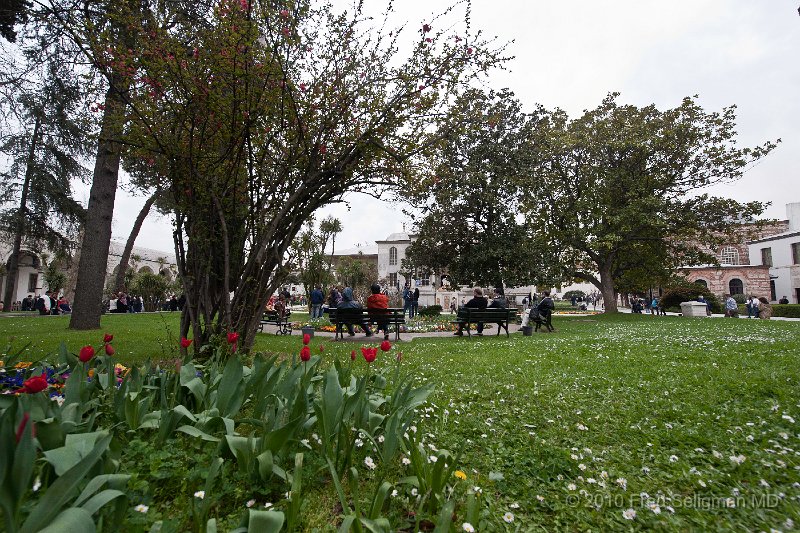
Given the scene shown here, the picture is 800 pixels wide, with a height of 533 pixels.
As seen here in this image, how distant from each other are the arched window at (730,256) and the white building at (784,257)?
1.71m

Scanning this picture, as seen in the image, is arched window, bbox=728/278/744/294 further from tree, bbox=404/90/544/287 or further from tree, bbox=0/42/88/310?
tree, bbox=0/42/88/310

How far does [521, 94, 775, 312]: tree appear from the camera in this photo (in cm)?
1962

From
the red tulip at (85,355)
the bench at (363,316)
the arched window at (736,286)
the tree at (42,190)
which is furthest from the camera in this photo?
the arched window at (736,286)

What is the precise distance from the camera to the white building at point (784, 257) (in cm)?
4241

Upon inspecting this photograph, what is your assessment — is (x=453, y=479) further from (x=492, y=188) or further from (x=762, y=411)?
(x=492, y=188)

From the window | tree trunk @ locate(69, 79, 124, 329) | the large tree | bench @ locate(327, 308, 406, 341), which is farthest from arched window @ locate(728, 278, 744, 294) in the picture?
tree trunk @ locate(69, 79, 124, 329)

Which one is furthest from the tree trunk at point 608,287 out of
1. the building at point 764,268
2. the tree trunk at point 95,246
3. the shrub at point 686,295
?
the building at point 764,268

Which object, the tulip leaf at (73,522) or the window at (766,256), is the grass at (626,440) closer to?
the tulip leaf at (73,522)

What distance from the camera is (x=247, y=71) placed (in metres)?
4.28

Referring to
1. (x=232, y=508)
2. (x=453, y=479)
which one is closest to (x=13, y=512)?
(x=232, y=508)

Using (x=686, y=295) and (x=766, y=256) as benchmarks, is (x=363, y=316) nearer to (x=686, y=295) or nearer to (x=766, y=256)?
(x=686, y=295)

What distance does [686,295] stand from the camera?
32.0m

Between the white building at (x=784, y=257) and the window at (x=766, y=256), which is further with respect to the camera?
the window at (x=766, y=256)

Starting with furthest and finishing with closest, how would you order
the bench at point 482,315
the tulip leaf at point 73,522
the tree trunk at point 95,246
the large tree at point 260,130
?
the bench at point 482,315 → the tree trunk at point 95,246 → the large tree at point 260,130 → the tulip leaf at point 73,522
